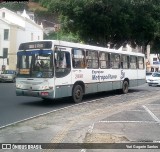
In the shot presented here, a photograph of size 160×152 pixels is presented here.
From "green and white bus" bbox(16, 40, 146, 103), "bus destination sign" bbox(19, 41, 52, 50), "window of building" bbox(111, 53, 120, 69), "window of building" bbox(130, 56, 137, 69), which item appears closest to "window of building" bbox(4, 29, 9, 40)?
"window of building" bbox(130, 56, 137, 69)

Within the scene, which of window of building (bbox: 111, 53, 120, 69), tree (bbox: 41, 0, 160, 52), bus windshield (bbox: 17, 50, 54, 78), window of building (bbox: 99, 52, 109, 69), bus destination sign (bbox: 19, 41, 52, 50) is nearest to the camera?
bus windshield (bbox: 17, 50, 54, 78)

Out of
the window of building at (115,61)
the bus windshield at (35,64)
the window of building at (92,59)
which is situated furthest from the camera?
the window of building at (115,61)

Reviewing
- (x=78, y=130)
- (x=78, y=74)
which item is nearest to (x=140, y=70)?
(x=78, y=74)

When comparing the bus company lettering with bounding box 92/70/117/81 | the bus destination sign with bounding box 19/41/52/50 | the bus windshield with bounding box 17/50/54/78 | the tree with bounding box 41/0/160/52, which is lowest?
the bus company lettering with bounding box 92/70/117/81

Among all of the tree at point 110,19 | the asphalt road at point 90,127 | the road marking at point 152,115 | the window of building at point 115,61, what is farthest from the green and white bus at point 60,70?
the tree at point 110,19

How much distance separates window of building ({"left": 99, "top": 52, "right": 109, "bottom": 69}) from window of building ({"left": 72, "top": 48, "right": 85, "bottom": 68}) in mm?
1958

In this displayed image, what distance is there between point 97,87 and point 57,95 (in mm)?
3967

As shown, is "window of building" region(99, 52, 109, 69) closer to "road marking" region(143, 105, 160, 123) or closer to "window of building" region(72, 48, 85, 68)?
"window of building" region(72, 48, 85, 68)

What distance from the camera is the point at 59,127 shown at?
1009 cm

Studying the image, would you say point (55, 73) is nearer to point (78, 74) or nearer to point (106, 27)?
point (78, 74)

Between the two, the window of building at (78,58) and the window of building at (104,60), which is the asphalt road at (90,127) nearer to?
the window of building at (78,58)

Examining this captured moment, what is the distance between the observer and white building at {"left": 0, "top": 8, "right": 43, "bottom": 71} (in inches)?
2056

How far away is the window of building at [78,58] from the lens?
1596cm

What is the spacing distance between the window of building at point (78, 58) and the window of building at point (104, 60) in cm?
196
